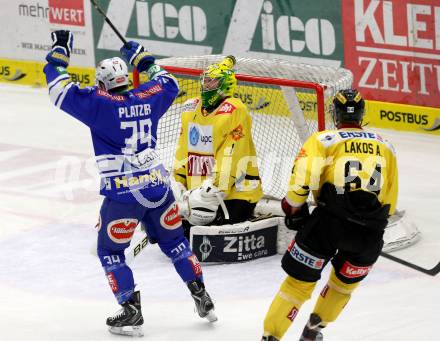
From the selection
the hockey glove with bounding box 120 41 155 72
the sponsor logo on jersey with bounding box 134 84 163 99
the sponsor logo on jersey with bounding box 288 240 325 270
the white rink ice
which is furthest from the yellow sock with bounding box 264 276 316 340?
the hockey glove with bounding box 120 41 155 72

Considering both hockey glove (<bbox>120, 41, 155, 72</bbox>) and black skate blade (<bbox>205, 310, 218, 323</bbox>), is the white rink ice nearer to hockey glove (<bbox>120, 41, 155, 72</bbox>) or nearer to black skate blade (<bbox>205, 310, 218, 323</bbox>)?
black skate blade (<bbox>205, 310, 218, 323</bbox>)

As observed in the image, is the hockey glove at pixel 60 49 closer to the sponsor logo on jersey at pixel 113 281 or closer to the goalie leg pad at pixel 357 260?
the sponsor logo on jersey at pixel 113 281

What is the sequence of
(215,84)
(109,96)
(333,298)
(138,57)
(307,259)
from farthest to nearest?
(215,84) → (138,57) → (109,96) → (333,298) → (307,259)

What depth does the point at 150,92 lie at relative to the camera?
21.8ft

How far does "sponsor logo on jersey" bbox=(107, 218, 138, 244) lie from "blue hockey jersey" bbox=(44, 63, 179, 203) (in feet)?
0.42

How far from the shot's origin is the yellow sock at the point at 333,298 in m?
6.06

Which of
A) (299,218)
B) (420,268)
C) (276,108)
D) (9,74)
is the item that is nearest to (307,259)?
(299,218)

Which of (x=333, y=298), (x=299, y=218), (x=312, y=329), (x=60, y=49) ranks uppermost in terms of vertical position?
(x=60, y=49)

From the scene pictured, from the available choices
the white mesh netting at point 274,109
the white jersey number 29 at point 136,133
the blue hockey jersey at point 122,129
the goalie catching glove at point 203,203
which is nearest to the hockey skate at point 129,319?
the blue hockey jersey at point 122,129

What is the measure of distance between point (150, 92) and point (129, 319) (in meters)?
1.33

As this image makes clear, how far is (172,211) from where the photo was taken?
6695mm

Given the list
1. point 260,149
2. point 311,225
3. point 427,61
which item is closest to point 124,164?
point 311,225

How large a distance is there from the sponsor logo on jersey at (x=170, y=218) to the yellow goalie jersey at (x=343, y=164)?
1.02 meters

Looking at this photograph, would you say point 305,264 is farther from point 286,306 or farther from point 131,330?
point 131,330
